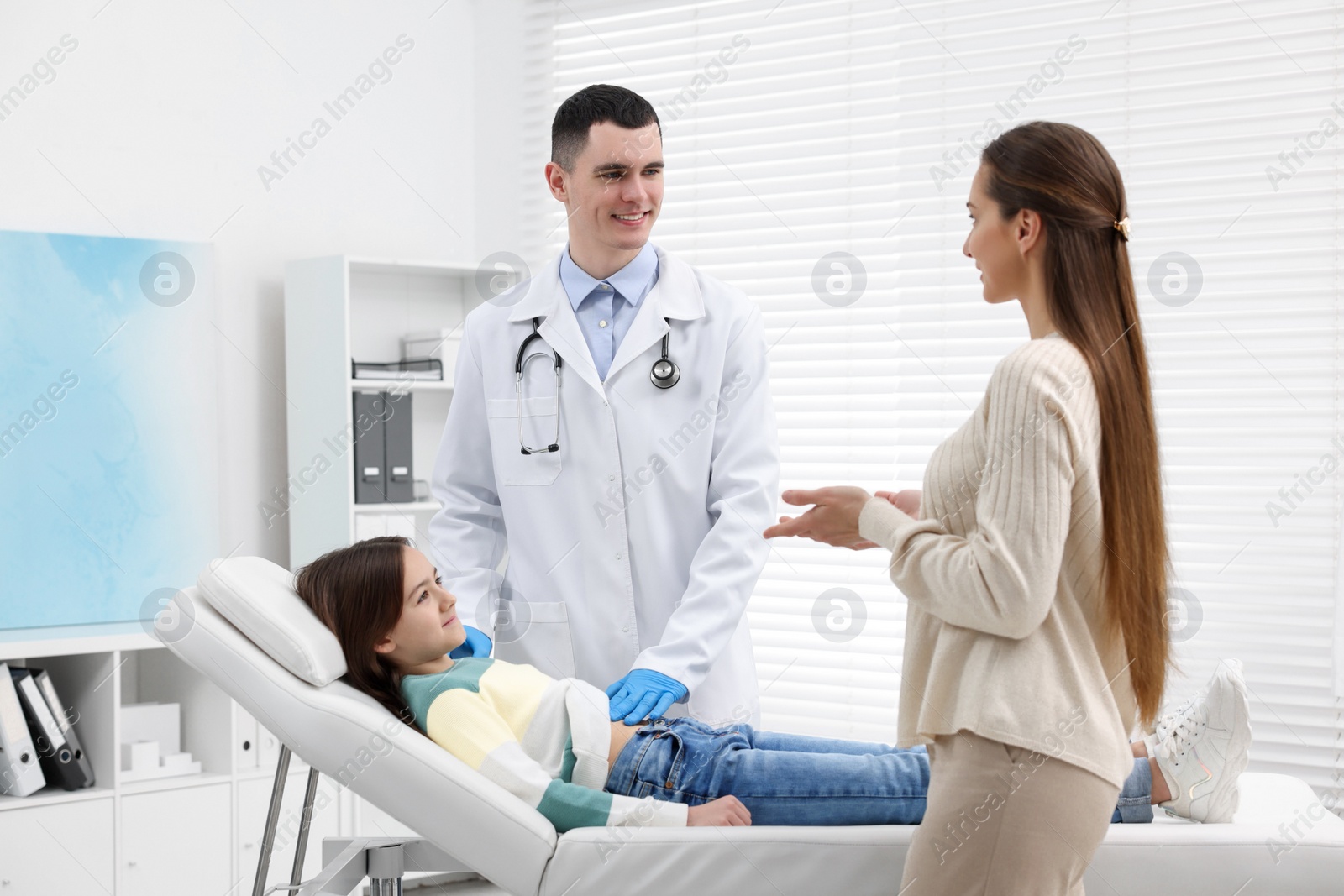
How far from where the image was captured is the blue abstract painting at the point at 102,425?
9.71ft

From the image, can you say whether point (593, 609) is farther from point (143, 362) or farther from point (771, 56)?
point (771, 56)

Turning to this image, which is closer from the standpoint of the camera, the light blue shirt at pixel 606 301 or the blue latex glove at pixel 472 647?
the blue latex glove at pixel 472 647

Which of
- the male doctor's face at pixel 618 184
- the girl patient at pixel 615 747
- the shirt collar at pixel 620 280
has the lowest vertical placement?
the girl patient at pixel 615 747

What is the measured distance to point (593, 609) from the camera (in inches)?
79.1

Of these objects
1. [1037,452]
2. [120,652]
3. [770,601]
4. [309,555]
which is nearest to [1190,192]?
[770,601]

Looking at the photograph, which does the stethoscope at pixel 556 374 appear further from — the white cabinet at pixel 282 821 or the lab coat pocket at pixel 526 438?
the white cabinet at pixel 282 821

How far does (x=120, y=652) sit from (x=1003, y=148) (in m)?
2.49

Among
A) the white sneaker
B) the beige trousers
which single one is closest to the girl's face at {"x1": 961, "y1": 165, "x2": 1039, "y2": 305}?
the beige trousers

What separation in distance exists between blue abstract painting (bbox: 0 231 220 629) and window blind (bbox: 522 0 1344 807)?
1.29 meters

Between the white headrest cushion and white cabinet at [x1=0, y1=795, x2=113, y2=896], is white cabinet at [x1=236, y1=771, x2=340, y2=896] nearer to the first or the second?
white cabinet at [x1=0, y1=795, x2=113, y2=896]

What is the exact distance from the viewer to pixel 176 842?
2.90 m

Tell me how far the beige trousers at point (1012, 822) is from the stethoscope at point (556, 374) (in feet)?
3.12

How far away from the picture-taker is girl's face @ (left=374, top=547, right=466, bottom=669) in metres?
1.80

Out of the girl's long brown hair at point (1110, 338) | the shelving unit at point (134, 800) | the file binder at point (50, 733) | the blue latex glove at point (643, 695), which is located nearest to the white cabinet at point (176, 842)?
the shelving unit at point (134, 800)
